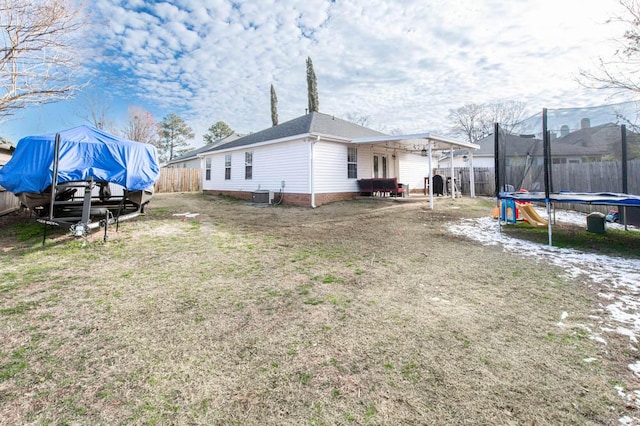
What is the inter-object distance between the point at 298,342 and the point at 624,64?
44.5 ft

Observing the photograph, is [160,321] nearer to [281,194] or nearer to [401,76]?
[281,194]

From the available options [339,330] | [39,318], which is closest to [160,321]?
[39,318]

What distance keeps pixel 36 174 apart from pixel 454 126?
4448 centimetres

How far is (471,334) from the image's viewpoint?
8.52ft

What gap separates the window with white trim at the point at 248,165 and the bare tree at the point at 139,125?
1989 cm

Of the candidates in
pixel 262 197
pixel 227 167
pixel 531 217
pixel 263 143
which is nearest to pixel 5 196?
pixel 262 197

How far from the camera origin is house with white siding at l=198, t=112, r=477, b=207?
479 inches

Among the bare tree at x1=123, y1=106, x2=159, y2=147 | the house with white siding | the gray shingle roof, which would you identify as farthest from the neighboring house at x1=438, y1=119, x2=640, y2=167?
the bare tree at x1=123, y1=106, x2=159, y2=147

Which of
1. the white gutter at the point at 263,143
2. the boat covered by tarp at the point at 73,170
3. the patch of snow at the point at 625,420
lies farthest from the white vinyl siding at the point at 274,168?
the patch of snow at the point at 625,420

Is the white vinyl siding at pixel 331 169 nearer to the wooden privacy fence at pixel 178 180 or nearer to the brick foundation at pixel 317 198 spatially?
the brick foundation at pixel 317 198

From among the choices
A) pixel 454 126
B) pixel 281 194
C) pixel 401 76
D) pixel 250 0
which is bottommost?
pixel 281 194

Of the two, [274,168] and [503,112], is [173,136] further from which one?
[503,112]

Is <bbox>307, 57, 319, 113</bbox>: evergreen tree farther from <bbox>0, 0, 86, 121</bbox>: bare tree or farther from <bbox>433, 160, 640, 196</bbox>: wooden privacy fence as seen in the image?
<bbox>433, 160, 640, 196</bbox>: wooden privacy fence

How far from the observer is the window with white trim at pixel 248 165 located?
1516cm
